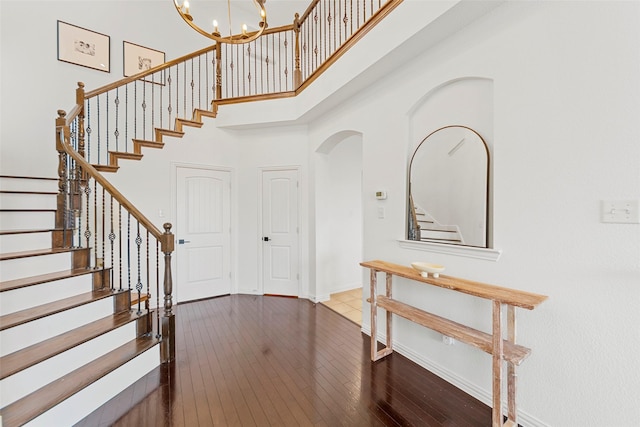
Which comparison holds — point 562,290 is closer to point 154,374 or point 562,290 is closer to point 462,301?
point 462,301

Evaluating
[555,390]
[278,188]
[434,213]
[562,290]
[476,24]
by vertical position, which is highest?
[476,24]

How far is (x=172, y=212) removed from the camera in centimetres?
406

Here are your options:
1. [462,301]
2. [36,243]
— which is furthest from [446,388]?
[36,243]

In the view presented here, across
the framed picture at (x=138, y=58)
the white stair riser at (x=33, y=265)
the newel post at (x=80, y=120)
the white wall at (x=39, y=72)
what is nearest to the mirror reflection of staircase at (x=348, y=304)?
the white stair riser at (x=33, y=265)

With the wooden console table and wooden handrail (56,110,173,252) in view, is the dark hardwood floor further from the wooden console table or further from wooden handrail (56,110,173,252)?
wooden handrail (56,110,173,252)

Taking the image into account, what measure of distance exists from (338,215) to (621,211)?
3.48 metres

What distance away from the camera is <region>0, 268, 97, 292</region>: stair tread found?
2.07 m

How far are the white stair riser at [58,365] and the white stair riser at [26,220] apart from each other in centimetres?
153

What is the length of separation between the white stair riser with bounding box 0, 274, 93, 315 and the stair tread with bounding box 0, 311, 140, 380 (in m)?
0.35

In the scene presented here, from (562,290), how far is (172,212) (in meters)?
4.39

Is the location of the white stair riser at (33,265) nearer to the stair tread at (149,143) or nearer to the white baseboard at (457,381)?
the stair tread at (149,143)

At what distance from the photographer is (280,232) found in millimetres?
4480

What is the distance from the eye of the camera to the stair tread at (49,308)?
1.88 m

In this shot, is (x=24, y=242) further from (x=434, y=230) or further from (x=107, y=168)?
(x=434, y=230)
